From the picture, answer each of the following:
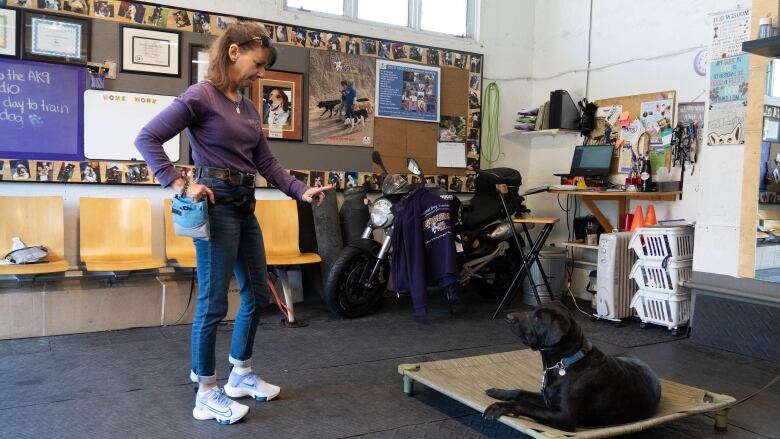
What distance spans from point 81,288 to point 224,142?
7.16ft

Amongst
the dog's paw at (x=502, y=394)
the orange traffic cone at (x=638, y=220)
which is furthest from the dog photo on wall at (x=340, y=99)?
the dog's paw at (x=502, y=394)

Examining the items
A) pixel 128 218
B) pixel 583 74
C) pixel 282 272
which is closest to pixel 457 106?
pixel 583 74

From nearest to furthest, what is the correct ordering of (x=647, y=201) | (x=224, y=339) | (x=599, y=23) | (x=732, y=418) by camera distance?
(x=732, y=418) → (x=224, y=339) → (x=647, y=201) → (x=599, y=23)

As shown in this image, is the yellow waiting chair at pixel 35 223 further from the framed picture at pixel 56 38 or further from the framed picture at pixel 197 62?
the framed picture at pixel 197 62

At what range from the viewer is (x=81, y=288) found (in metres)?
4.02

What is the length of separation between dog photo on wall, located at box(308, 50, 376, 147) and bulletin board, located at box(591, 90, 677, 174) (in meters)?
2.02

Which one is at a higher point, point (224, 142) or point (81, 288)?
point (224, 142)

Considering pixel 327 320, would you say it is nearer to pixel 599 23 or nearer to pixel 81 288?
pixel 81 288

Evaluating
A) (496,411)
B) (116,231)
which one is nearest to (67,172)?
(116,231)

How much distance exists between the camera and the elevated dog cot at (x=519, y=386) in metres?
2.18

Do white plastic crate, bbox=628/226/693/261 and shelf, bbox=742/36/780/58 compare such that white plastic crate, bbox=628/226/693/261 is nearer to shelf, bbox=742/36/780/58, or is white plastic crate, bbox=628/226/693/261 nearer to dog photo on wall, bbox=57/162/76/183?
shelf, bbox=742/36/780/58

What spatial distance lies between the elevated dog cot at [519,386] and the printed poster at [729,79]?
6.74 ft

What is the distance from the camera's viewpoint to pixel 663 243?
4332mm

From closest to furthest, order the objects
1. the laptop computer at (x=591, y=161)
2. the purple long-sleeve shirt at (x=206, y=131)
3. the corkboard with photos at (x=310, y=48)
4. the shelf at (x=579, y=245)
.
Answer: the purple long-sleeve shirt at (x=206, y=131) < the corkboard with photos at (x=310, y=48) < the shelf at (x=579, y=245) < the laptop computer at (x=591, y=161)
